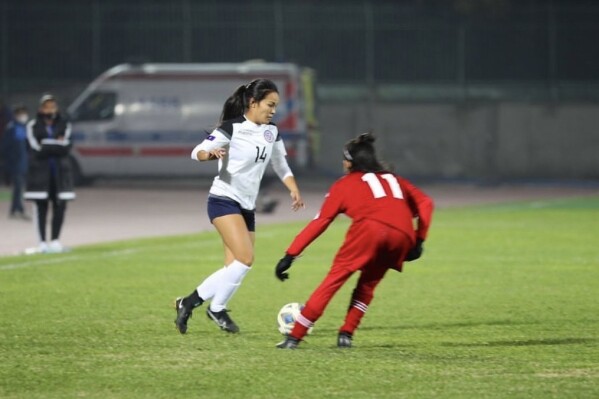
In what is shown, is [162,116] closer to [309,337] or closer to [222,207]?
[222,207]

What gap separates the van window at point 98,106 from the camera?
35031 mm

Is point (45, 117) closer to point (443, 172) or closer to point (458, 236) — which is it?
point (458, 236)

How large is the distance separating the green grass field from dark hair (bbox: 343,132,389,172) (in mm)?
1221

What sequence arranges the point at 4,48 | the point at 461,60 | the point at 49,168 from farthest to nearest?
the point at 4,48
the point at 461,60
the point at 49,168

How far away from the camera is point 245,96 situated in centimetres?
1102

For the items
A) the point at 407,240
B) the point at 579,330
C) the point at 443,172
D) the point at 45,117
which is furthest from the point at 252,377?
the point at 443,172

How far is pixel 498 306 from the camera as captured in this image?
13266 mm

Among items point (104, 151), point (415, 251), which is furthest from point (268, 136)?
point (104, 151)

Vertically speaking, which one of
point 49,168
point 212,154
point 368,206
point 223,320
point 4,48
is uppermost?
point 212,154

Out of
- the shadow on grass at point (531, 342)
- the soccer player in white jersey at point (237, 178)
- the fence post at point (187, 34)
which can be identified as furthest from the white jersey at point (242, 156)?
the fence post at point (187, 34)

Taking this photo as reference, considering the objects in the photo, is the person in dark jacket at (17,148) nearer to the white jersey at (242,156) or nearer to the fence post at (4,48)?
the fence post at (4,48)

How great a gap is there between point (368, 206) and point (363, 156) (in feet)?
1.25

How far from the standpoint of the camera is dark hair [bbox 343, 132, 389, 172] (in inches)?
401

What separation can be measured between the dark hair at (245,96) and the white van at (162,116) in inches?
913
